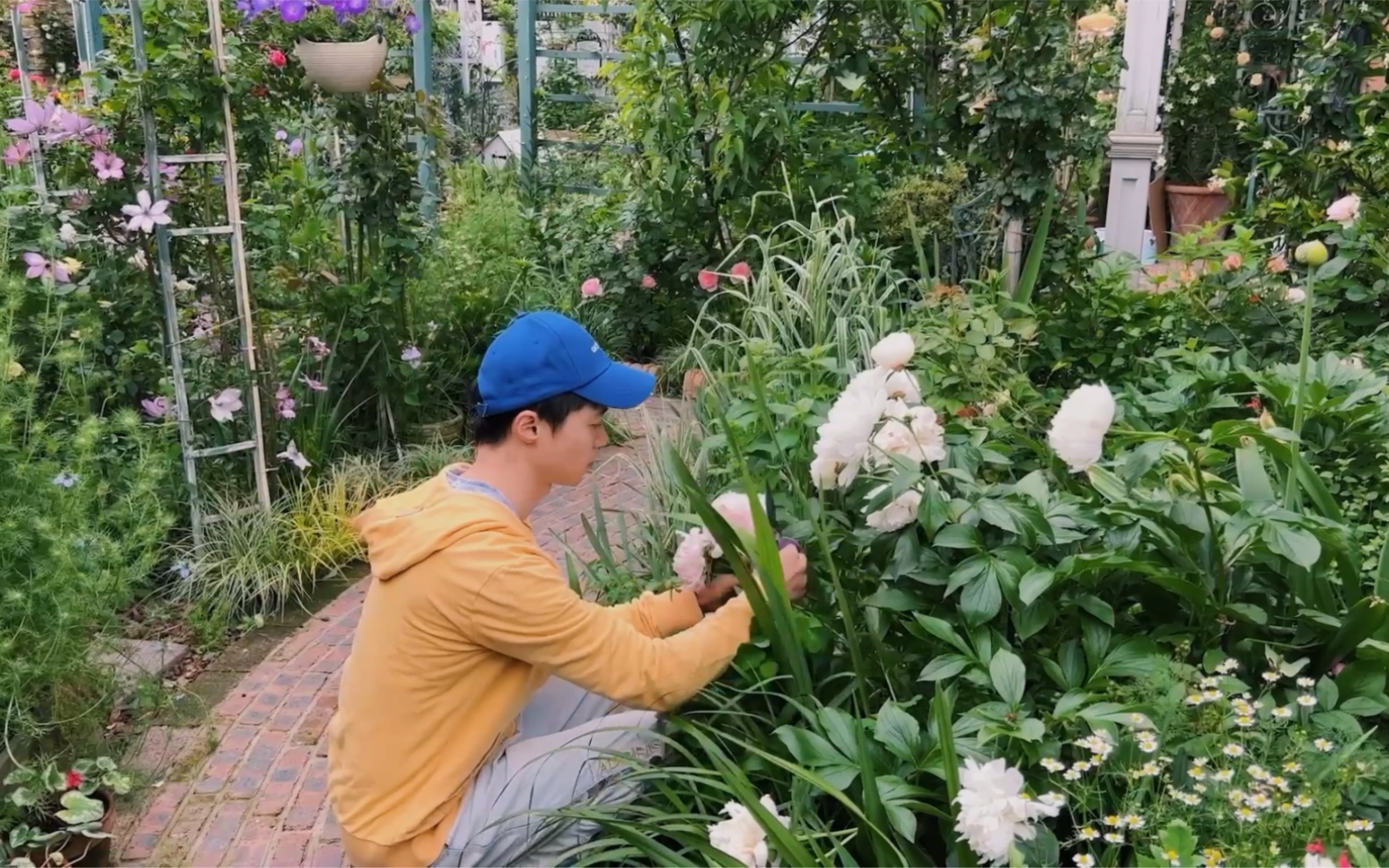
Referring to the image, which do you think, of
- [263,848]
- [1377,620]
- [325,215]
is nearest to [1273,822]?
[1377,620]

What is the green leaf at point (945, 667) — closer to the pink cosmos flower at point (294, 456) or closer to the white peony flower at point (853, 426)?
the white peony flower at point (853, 426)

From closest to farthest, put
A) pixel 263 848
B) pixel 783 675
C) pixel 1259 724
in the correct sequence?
1. pixel 1259 724
2. pixel 783 675
3. pixel 263 848

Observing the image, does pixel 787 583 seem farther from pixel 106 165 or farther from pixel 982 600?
pixel 106 165

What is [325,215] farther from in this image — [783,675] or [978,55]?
[783,675]

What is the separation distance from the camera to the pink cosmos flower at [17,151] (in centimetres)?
334

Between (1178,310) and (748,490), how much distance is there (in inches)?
82.2

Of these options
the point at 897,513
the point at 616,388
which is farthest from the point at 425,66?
the point at 897,513

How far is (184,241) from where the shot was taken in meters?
3.54

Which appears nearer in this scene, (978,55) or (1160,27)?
(978,55)

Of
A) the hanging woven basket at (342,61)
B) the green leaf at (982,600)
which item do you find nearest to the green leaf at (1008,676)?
the green leaf at (982,600)

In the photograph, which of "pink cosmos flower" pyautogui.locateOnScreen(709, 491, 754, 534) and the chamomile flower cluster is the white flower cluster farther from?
the chamomile flower cluster

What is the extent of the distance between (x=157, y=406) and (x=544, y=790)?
89.6 inches

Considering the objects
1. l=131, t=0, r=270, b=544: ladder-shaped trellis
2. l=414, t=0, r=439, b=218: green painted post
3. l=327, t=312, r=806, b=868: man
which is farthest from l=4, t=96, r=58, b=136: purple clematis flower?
l=414, t=0, r=439, b=218: green painted post

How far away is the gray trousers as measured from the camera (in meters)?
1.70
